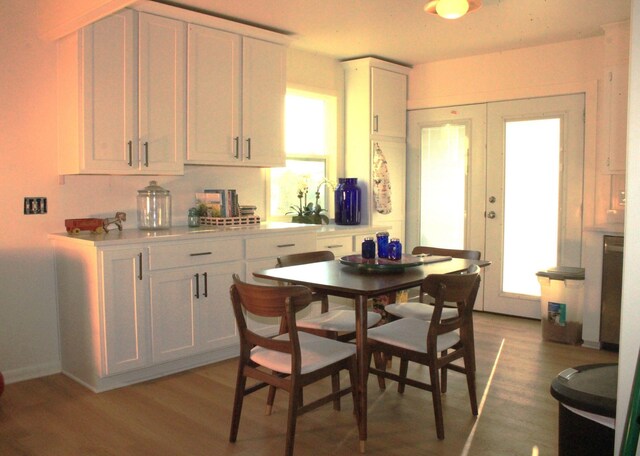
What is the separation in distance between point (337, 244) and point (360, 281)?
2.21 meters

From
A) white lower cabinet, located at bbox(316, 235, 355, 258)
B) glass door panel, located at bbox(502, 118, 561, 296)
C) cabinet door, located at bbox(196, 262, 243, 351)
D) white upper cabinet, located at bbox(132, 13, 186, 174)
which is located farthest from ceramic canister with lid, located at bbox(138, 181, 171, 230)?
glass door panel, located at bbox(502, 118, 561, 296)

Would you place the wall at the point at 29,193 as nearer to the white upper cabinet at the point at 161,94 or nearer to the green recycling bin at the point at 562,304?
the white upper cabinet at the point at 161,94

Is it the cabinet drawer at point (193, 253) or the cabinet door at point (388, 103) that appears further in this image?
the cabinet door at point (388, 103)

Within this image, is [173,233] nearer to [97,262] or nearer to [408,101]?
[97,262]

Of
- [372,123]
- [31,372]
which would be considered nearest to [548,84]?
[372,123]

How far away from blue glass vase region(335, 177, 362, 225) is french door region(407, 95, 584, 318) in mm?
780

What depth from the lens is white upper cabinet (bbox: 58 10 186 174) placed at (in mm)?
3381

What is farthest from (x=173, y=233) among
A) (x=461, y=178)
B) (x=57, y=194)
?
(x=461, y=178)

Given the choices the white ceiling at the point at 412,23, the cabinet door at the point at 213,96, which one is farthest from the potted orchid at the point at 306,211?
the white ceiling at the point at 412,23

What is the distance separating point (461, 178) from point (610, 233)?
5.11 ft

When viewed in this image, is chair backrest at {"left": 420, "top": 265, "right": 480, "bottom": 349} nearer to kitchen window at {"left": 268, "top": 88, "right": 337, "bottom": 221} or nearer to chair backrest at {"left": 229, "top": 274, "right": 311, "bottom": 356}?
chair backrest at {"left": 229, "top": 274, "right": 311, "bottom": 356}

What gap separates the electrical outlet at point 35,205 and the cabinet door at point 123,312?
66 cm

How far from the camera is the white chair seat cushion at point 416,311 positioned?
3.24 m

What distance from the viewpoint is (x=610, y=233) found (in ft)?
13.7
